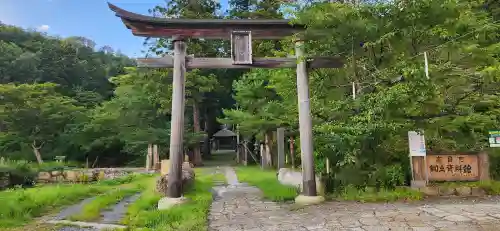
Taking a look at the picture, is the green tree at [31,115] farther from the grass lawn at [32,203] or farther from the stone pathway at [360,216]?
the stone pathway at [360,216]

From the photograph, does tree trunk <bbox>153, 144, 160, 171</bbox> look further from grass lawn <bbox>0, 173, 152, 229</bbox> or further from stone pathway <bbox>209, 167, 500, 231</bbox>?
stone pathway <bbox>209, 167, 500, 231</bbox>

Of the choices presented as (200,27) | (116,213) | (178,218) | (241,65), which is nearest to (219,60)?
(241,65)

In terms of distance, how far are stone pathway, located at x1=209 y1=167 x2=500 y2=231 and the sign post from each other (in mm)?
893

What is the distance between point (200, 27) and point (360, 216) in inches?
228

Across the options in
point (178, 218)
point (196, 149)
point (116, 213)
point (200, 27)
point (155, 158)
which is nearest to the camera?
point (178, 218)

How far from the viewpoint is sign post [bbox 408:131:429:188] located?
9.06 meters

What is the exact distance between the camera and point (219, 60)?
921 cm

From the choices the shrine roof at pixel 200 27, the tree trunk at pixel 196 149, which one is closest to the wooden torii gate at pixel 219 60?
the shrine roof at pixel 200 27

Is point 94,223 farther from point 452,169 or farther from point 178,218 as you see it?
point 452,169

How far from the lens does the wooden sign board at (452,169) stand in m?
9.38

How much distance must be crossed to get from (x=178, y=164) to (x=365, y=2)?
19.9 ft

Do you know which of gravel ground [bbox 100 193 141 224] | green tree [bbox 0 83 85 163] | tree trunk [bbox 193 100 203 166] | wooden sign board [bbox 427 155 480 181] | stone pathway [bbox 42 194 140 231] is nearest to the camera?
stone pathway [bbox 42 194 140 231]

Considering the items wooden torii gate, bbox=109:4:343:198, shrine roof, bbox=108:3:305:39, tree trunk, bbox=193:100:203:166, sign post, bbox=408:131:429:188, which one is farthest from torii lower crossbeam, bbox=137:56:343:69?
tree trunk, bbox=193:100:203:166

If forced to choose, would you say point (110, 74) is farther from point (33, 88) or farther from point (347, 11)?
point (347, 11)
